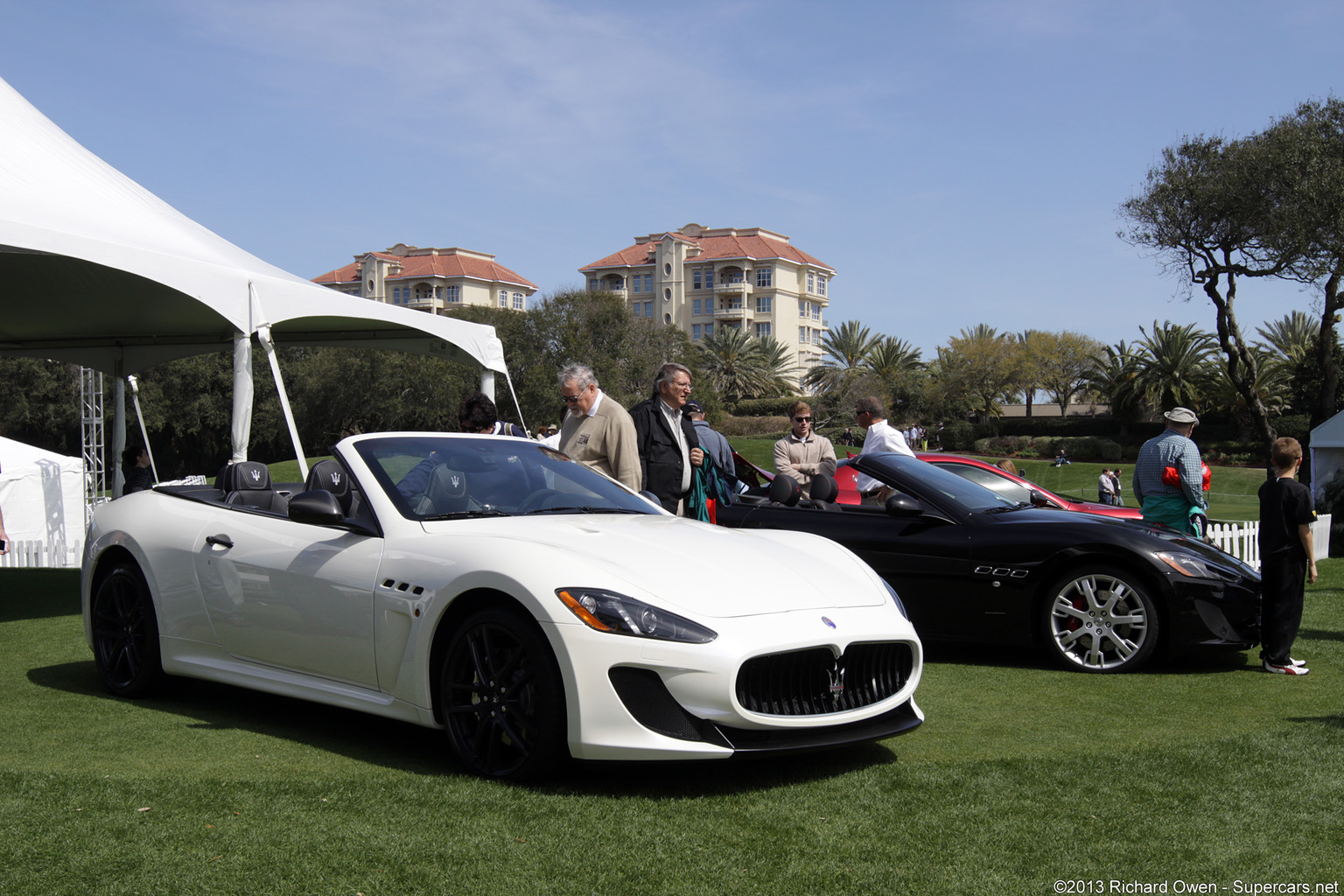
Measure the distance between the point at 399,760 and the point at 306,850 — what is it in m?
1.19

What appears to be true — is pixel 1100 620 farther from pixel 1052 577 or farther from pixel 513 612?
pixel 513 612

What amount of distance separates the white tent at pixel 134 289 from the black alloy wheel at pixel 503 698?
650 centimetres

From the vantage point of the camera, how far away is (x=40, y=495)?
18.2 meters

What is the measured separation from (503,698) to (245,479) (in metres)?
2.45

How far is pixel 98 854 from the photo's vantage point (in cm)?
346

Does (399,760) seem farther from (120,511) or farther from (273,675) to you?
(120,511)

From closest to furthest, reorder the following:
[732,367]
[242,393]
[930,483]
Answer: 1. [930,483]
2. [242,393]
3. [732,367]

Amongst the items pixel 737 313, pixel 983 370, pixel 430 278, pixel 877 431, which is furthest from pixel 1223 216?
pixel 430 278

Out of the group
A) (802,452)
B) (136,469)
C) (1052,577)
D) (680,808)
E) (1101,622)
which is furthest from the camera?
(136,469)

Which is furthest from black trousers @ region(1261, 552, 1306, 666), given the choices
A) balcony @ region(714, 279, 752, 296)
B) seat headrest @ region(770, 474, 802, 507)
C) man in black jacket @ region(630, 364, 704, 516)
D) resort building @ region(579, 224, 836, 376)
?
balcony @ region(714, 279, 752, 296)

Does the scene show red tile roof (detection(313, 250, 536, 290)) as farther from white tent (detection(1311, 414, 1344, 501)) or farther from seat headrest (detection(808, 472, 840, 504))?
seat headrest (detection(808, 472, 840, 504))

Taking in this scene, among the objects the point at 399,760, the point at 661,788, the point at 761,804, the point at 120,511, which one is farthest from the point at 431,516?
the point at 120,511

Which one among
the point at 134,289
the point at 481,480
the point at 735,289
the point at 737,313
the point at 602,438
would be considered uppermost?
the point at 735,289

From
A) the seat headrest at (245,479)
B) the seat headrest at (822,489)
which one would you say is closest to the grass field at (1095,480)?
the seat headrest at (822,489)
